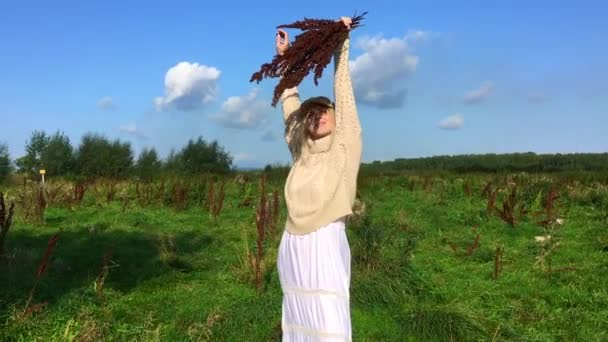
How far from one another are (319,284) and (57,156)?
26322 mm

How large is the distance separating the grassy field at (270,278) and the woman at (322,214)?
4.94 ft

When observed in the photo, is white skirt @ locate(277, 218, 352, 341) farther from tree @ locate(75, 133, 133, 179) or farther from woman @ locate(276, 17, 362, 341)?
tree @ locate(75, 133, 133, 179)

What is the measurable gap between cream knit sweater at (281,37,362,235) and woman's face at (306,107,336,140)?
3 centimetres

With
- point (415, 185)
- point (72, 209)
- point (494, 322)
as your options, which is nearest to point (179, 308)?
point (494, 322)

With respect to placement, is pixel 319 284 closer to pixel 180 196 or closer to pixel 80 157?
pixel 180 196

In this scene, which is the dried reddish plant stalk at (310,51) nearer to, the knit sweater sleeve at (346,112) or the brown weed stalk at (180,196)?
the knit sweater sleeve at (346,112)

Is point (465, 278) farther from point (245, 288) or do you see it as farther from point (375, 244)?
point (245, 288)

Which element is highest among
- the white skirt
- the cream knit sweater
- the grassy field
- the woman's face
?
the woman's face

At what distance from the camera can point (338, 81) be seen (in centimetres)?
301

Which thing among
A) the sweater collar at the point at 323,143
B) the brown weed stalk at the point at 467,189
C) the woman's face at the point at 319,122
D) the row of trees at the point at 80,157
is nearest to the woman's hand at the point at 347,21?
the woman's face at the point at 319,122

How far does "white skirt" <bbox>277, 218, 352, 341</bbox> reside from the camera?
285 centimetres

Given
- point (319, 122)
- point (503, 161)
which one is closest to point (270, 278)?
point (319, 122)

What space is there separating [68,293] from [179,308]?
0.92 meters

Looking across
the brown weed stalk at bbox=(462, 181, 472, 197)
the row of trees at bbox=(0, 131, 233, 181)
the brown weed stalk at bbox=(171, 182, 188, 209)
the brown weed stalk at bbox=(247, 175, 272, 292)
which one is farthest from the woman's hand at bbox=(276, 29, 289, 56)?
the row of trees at bbox=(0, 131, 233, 181)
